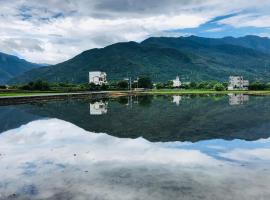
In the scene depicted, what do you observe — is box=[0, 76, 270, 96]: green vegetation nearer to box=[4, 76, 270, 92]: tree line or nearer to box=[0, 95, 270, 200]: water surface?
box=[4, 76, 270, 92]: tree line

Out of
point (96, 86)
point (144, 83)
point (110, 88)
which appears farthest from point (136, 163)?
point (144, 83)

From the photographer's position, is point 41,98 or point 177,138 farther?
point 41,98

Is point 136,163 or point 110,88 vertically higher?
point 136,163

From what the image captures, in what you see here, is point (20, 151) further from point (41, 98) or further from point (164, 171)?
point (41, 98)

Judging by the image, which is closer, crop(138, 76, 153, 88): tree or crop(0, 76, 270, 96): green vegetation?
crop(0, 76, 270, 96): green vegetation

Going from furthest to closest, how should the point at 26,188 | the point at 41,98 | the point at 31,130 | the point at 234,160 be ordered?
the point at 41,98
the point at 31,130
the point at 234,160
the point at 26,188

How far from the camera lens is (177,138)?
27125 millimetres

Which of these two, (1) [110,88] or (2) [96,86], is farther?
(1) [110,88]

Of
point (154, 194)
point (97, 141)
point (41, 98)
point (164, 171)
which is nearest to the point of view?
point (154, 194)

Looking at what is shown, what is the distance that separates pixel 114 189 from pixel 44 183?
10.2ft

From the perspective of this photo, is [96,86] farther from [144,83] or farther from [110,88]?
[144,83]

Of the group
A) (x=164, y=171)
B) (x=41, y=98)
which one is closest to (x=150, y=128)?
(x=164, y=171)

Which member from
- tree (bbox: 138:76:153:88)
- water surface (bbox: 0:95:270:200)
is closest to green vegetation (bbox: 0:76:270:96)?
tree (bbox: 138:76:153:88)

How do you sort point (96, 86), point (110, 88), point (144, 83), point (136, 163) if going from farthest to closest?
1. point (144, 83)
2. point (110, 88)
3. point (96, 86)
4. point (136, 163)
